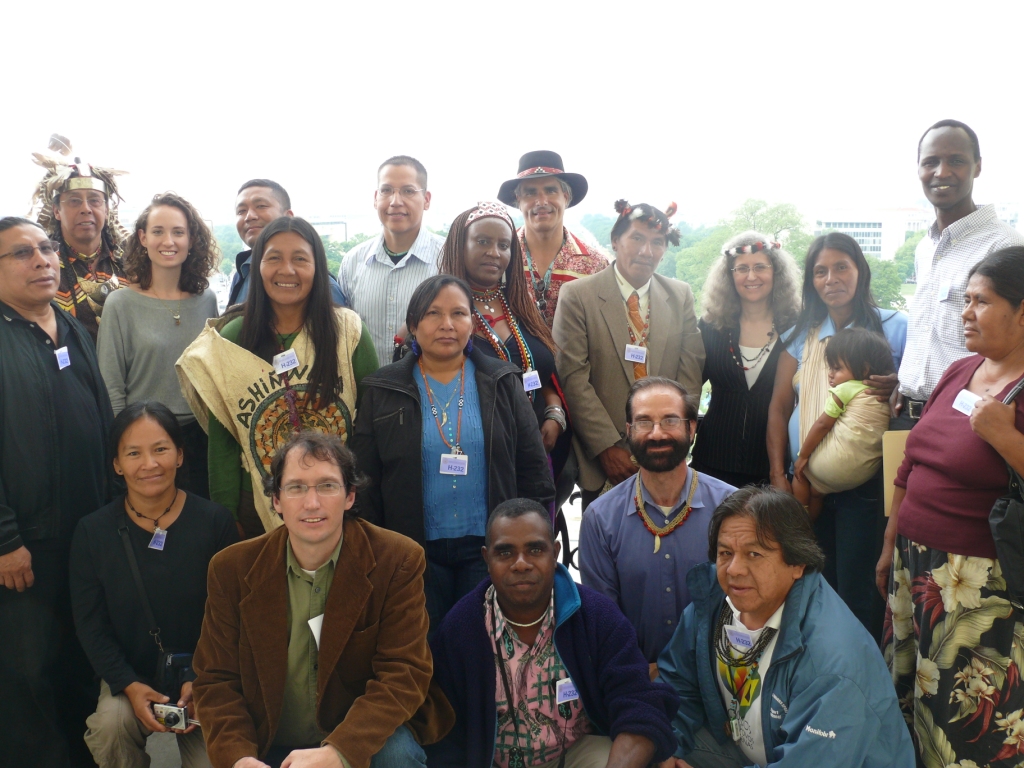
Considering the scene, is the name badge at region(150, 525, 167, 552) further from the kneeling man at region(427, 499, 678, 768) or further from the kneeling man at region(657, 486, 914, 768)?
the kneeling man at region(657, 486, 914, 768)

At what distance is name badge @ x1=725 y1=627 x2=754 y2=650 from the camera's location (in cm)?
226

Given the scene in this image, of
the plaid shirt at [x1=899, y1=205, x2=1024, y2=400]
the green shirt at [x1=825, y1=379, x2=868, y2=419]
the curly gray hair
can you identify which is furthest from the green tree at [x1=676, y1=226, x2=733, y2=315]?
the plaid shirt at [x1=899, y1=205, x2=1024, y2=400]

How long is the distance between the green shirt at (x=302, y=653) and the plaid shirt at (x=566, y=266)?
1.90 meters

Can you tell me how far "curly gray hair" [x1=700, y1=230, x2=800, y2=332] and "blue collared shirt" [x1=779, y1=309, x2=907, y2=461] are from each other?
0.10 m

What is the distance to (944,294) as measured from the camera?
9.34 feet

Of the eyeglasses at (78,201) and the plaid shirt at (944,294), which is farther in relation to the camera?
the eyeglasses at (78,201)

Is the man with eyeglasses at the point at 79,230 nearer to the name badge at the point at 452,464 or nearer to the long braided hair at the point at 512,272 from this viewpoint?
the long braided hair at the point at 512,272

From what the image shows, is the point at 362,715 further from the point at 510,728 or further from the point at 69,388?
the point at 69,388

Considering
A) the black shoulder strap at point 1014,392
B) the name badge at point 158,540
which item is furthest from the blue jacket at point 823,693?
the name badge at point 158,540

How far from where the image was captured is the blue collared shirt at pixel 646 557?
2.64 m

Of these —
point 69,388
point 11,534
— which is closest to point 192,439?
point 69,388

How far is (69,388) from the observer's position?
9.20ft

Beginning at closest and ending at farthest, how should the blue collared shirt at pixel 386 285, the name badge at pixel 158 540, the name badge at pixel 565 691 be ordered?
the name badge at pixel 565 691, the name badge at pixel 158 540, the blue collared shirt at pixel 386 285

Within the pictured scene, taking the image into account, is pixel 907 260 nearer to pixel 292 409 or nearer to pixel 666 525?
pixel 666 525
